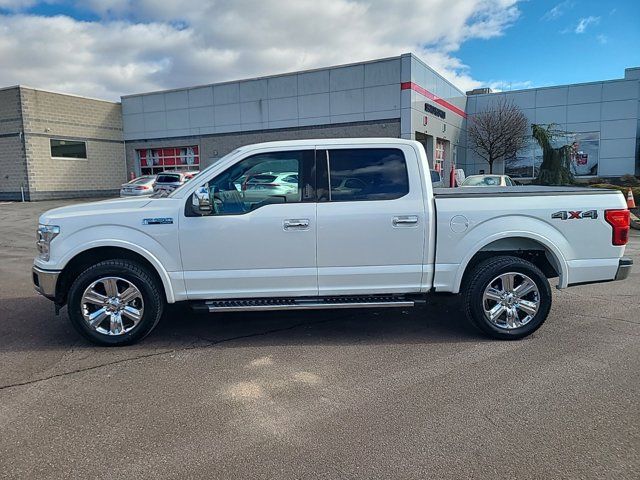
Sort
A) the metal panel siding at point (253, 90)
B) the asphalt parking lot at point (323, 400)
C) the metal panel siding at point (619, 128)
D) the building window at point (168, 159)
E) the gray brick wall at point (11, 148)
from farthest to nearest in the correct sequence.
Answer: the building window at point (168, 159)
the metal panel siding at point (619, 128)
the metal panel siding at point (253, 90)
the gray brick wall at point (11, 148)
the asphalt parking lot at point (323, 400)

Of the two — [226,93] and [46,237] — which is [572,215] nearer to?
[46,237]

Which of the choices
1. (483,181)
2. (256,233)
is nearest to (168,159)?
(483,181)

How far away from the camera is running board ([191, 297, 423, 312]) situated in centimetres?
469

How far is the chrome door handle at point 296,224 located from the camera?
461 cm

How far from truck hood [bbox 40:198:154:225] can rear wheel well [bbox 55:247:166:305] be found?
1.28 feet

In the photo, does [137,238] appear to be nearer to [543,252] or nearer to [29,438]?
[29,438]

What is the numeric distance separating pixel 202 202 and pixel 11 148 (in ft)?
91.4

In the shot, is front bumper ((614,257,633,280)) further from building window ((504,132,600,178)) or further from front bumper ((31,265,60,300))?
building window ((504,132,600,178))

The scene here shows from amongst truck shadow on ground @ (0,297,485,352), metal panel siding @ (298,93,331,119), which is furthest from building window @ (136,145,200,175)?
truck shadow on ground @ (0,297,485,352)

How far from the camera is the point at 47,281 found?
4664 millimetres

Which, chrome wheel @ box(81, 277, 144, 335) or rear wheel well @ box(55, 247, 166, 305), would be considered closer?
chrome wheel @ box(81, 277, 144, 335)

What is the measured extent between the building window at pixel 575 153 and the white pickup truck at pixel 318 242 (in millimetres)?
27325

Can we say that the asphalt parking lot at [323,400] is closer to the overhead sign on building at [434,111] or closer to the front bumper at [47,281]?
the front bumper at [47,281]

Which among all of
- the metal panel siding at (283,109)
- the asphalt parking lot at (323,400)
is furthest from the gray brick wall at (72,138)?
the asphalt parking lot at (323,400)
